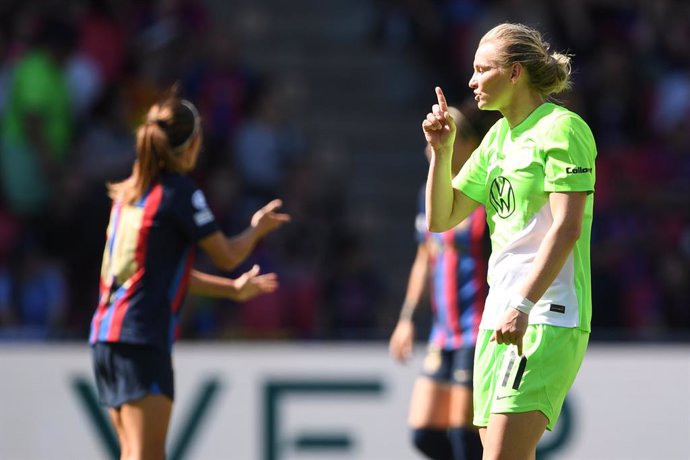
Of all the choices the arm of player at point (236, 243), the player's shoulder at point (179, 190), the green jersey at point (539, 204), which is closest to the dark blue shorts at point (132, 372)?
the arm of player at point (236, 243)

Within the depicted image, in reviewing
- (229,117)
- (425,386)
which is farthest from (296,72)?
(425,386)

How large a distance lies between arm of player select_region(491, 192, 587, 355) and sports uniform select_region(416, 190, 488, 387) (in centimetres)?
215

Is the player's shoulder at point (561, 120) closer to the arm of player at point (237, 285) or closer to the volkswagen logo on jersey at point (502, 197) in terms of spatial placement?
the volkswagen logo on jersey at point (502, 197)

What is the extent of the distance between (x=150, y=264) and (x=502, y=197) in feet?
5.22

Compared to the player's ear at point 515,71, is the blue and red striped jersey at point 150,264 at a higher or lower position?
lower

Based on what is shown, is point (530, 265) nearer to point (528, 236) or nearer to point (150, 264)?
point (528, 236)

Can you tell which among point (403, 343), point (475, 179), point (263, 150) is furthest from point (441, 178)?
point (263, 150)

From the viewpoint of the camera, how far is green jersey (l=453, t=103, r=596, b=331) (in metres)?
4.33

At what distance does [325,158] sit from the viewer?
1202cm

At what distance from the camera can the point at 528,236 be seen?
4.43 meters

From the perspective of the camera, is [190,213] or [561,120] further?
[190,213]

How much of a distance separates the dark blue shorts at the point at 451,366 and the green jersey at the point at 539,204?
1.85 metres

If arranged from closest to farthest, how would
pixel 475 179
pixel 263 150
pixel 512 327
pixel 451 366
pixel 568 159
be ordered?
pixel 512 327
pixel 568 159
pixel 475 179
pixel 451 366
pixel 263 150

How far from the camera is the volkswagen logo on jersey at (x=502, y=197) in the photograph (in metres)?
4.48
